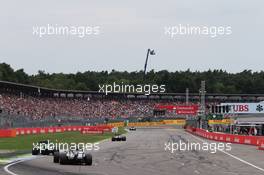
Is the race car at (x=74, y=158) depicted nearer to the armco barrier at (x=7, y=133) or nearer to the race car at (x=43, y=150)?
the race car at (x=43, y=150)

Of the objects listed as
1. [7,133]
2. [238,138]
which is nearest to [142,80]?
[7,133]

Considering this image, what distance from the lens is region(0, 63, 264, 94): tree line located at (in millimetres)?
147375

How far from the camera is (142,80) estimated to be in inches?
5743

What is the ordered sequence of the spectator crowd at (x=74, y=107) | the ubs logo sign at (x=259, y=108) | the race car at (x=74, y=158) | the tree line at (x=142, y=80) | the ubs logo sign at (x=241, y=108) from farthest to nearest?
the tree line at (x=142, y=80) → the spectator crowd at (x=74, y=107) → the ubs logo sign at (x=241, y=108) → the ubs logo sign at (x=259, y=108) → the race car at (x=74, y=158)

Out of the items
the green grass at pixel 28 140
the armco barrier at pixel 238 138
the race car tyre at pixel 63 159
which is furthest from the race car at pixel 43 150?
the armco barrier at pixel 238 138

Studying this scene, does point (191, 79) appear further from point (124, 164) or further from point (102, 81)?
point (124, 164)

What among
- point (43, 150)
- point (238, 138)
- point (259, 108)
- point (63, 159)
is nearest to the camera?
point (63, 159)

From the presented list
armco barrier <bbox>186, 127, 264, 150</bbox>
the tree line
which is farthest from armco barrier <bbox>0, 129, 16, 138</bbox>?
the tree line

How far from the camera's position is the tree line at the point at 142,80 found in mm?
147375

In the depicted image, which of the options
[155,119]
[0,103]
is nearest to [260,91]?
[155,119]

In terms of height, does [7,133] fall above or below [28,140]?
above

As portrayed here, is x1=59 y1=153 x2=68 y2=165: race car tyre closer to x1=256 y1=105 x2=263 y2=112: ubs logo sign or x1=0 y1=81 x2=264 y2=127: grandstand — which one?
x1=0 y1=81 x2=264 y2=127: grandstand

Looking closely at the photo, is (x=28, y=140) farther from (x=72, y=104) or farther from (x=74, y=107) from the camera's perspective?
(x=72, y=104)

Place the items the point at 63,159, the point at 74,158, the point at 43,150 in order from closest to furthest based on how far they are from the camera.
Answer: the point at 74,158, the point at 63,159, the point at 43,150
